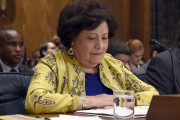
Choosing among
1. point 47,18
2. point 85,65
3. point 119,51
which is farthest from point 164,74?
point 47,18

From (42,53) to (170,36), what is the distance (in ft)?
12.2

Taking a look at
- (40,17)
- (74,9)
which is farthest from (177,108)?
(40,17)

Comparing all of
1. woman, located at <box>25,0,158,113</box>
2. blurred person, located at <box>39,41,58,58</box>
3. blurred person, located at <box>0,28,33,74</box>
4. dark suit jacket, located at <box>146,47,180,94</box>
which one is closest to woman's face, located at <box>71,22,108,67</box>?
woman, located at <box>25,0,158,113</box>

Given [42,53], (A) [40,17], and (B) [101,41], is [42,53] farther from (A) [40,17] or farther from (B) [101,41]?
(B) [101,41]

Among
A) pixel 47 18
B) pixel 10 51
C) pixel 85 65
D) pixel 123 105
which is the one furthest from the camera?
pixel 47 18

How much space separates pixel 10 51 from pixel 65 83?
2.36m

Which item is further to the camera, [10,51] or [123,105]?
[10,51]

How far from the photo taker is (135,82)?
7.71 feet

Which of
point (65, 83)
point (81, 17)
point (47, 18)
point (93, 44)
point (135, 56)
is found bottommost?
point (135, 56)

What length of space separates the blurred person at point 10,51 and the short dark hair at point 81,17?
2.07 m

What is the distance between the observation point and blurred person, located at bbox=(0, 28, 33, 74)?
14.1 ft

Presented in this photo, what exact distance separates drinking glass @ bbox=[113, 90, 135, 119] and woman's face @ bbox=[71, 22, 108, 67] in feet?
2.59

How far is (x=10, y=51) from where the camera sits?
171 inches

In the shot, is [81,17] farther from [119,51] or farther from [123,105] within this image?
[119,51]
